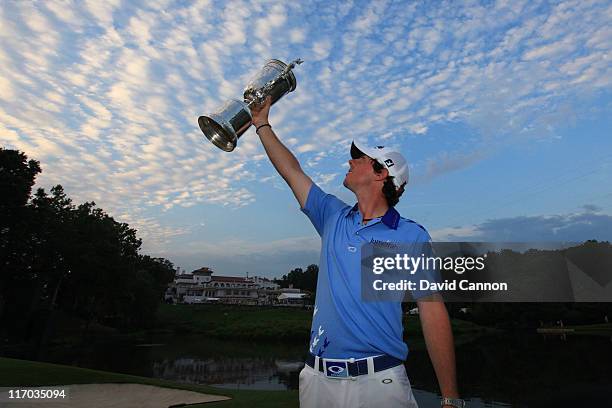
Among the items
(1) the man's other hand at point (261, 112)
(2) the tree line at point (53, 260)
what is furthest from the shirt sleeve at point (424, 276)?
(2) the tree line at point (53, 260)

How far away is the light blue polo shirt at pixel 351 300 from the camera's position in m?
2.79

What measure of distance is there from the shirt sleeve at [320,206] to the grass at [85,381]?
40.9 feet

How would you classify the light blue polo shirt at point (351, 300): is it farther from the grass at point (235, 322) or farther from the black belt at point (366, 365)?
the grass at point (235, 322)

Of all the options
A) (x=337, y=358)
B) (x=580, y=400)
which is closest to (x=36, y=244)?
(x=580, y=400)

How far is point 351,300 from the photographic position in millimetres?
2869

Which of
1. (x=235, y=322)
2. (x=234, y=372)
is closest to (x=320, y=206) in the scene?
(x=234, y=372)

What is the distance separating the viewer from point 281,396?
16.4 metres

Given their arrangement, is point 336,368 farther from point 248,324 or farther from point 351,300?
point 248,324

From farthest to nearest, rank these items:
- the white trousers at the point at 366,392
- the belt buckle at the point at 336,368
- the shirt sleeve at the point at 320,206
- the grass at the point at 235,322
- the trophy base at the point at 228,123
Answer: the grass at the point at 235,322
the trophy base at the point at 228,123
the shirt sleeve at the point at 320,206
the belt buckle at the point at 336,368
the white trousers at the point at 366,392

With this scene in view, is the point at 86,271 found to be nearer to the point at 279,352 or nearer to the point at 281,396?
the point at 279,352

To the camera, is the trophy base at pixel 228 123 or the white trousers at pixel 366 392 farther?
the trophy base at pixel 228 123

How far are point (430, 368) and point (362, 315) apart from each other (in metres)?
32.2

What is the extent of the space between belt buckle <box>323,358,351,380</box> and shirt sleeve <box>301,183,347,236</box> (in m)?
0.97

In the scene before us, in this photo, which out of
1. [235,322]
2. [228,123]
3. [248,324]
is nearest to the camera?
[228,123]
